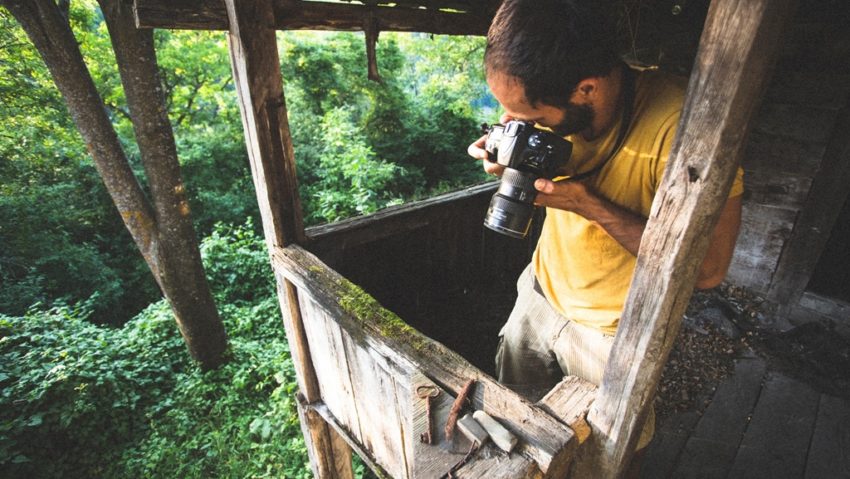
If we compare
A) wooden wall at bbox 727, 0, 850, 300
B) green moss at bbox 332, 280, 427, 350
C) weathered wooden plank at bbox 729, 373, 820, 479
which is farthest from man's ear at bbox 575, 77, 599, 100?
weathered wooden plank at bbox 729, 373, 820, 479

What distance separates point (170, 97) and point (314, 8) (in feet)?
45.7

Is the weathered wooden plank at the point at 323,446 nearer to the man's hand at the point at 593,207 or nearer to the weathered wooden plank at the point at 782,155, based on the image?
the man's hand at the point at 593,207

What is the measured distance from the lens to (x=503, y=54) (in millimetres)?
1265

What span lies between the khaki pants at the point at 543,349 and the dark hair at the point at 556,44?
3.18 ft

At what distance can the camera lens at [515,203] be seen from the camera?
1277 millimetres

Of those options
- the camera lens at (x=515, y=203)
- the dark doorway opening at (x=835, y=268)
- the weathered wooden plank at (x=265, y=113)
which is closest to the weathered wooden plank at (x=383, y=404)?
the camera lens at (x=515, y=203)

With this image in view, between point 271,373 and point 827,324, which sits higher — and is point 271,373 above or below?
below

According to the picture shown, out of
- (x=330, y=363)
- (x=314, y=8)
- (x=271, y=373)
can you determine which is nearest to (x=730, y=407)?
(x=330, y=363)

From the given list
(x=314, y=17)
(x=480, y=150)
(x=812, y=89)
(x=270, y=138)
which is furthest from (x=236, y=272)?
(x=812, y=89)

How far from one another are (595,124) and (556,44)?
31 centimetres

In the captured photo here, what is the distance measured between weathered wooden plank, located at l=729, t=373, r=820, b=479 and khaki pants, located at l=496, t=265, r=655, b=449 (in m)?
1.63

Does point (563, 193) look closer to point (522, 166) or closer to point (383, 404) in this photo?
point (522, 166)

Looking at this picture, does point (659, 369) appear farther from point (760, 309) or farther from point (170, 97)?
point (170, 97)

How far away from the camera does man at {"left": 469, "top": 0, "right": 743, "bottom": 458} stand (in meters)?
1.19
